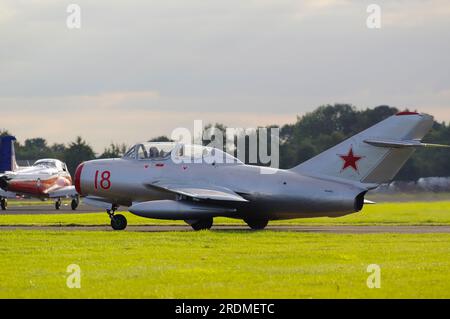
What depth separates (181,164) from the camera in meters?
32.5

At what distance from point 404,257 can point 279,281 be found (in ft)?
17.1

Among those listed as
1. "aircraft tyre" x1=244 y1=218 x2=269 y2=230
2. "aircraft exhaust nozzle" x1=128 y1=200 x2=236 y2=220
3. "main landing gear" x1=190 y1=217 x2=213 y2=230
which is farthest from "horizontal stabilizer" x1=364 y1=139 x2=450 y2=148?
"main landing gear" x1=190 y1=217 x2=213 y2=230

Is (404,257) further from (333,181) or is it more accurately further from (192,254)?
(333,181)

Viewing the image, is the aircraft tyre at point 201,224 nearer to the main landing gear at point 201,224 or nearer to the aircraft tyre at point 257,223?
the main landing gear at point 201,224

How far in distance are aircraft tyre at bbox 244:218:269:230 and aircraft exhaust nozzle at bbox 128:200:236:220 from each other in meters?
1.99

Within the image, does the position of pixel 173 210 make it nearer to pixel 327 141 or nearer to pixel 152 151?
pixel 152 151

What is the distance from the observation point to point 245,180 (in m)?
31.8

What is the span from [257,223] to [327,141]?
60459 mm

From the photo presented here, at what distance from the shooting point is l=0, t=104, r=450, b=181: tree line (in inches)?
3460

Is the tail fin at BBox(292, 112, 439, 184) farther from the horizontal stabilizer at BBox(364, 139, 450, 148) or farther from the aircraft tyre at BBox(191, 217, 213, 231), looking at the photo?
the aircraft tyre at BBox(191, 217, 213, 231)

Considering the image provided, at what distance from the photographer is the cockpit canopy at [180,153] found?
32625 millimetres
